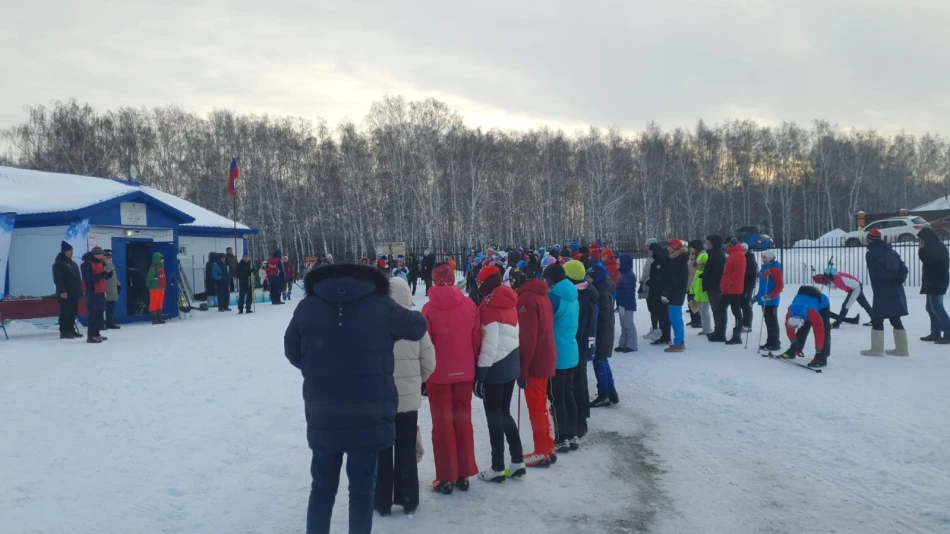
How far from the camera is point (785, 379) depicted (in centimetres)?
838

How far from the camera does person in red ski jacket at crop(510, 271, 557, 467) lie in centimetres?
535

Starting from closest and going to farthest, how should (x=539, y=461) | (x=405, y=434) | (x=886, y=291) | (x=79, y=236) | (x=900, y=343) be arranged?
(x=405, y=434) < (x=539, y=461) < (x=886, y=291) < (x=900, y=343) < (x=79, y=236)

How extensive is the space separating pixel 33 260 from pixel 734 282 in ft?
52.3

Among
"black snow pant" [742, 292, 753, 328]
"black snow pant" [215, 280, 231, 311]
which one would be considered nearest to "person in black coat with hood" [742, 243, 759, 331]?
A: "black snow pant" [742, 292, 753, 328]

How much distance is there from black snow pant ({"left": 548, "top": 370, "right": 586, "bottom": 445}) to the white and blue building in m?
13.7

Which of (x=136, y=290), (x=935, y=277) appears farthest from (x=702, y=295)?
(x=136, y=290)

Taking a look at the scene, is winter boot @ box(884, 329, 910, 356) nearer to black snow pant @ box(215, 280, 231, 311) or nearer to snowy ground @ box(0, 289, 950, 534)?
snowy ground @ box(0, 289, 950, 534)

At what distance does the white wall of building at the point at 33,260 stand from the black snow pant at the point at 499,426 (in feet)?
48.1

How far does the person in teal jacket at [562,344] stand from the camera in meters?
5.78

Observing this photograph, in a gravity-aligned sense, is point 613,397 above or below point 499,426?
below

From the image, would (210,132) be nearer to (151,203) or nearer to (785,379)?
(151,203)

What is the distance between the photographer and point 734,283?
10750mm

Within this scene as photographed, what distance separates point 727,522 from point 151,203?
54.8 feet

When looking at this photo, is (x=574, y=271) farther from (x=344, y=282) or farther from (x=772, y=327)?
(x=772, y=327)
